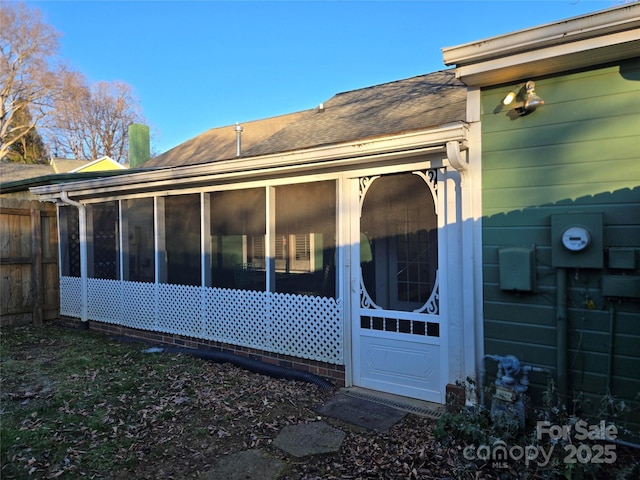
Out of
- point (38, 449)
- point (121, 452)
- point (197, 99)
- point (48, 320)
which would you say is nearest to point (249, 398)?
point (121, 452)

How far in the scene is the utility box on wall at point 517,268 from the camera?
3113mm

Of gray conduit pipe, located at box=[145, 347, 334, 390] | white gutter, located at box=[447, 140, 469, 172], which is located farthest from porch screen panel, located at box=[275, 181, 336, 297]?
white gutter, located at box=[447, 140, 469, 172]

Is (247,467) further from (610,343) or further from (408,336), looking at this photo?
(610,343)

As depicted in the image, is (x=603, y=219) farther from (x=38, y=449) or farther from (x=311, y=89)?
(x=311, y=89)

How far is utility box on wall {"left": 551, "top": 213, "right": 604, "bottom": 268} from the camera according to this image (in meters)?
2.88

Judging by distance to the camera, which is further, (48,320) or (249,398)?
(48,320)

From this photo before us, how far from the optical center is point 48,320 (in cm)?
725

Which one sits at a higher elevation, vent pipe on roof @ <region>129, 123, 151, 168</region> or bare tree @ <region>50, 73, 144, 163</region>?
bare tree @ <region>50, 73, 144, 163</region>

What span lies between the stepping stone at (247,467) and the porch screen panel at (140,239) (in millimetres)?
3864

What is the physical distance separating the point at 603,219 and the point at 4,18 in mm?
32698

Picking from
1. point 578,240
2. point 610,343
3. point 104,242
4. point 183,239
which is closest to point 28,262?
point 104,242

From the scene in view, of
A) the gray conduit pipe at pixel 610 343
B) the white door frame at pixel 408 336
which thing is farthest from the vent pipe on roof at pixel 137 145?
the gray conduit pipe at pixel 610 343

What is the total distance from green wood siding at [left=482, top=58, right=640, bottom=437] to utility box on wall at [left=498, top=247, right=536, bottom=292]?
2.7 inches

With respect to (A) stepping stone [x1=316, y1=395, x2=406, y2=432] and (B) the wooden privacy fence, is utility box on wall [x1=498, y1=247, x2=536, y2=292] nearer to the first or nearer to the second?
(A) stepping stone [x1=316, y1=395, x2=406, y2=432]
